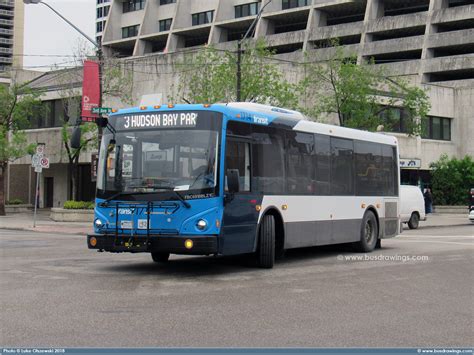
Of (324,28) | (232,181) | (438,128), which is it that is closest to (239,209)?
(232,181)

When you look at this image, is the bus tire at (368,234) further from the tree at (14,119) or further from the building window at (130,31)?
the building window at (130,31)

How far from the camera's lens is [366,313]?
9.07 metres

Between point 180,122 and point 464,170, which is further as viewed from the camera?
point 464,170

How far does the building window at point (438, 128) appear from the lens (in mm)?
51756

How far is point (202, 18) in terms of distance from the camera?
89938mm

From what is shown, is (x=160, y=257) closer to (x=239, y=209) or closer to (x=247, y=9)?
(x=239, y=209)

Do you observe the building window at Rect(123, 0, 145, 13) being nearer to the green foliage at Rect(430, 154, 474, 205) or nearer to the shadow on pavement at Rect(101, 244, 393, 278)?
the green foliage at Rect(430, 154, 474, 205)

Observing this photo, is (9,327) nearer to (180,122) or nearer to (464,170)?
(180,122)

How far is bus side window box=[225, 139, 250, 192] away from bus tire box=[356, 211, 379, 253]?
5729 millimetres

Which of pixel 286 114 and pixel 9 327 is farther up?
pixel 286 114

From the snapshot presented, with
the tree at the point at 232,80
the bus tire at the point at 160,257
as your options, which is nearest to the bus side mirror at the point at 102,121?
the bus tire at the point at 160,257

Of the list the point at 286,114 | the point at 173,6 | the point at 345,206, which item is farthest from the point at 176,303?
the point at 173,6

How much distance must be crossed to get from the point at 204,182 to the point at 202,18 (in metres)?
80.5

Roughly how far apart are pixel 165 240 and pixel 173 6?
8367 cm
